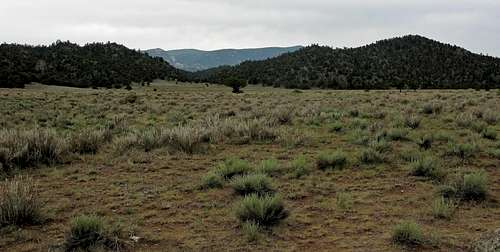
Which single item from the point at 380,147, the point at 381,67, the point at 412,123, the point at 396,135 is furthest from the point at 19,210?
the point at 381,67

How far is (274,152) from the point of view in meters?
11.1

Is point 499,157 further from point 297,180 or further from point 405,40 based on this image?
point 405,40

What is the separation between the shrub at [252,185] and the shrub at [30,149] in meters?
4.67

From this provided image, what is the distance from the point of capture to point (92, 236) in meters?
5.37

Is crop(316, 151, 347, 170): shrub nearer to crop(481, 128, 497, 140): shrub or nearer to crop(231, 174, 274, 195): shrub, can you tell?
crop(231, 174, 274, 195): shrub

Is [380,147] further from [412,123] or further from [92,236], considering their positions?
[92,236]

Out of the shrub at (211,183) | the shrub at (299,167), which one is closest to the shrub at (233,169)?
the shrub at (211,183)

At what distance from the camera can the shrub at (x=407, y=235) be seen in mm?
5457

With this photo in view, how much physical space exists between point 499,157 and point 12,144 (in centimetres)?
1079

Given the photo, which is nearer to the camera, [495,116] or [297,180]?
[297,180]

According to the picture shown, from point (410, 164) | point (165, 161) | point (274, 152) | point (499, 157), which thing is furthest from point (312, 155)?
point (499, 157)

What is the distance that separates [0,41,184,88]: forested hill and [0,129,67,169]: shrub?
48553 mm

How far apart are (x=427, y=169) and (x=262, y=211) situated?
4229mm

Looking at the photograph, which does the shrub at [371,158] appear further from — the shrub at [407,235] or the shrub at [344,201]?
the shrub at [407,235]
